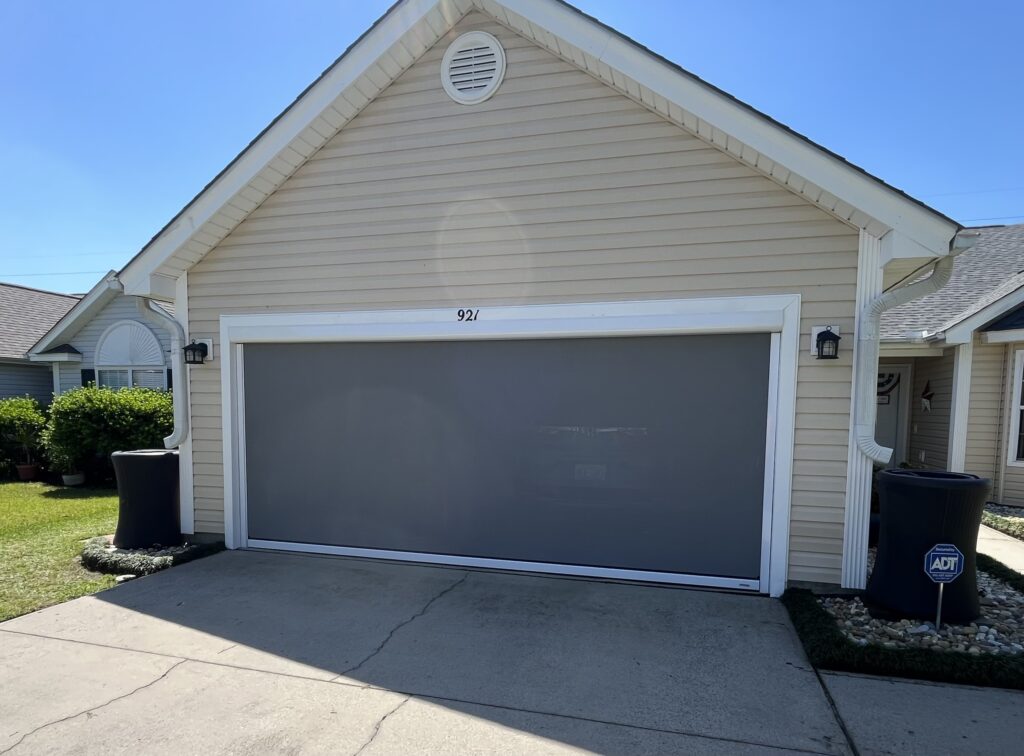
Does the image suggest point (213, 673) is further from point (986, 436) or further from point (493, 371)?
point (986, 436)

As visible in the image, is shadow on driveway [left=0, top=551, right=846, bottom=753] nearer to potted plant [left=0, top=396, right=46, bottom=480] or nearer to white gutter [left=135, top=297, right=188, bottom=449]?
white gutter [left=135, top=297, right=188, bottom=449]

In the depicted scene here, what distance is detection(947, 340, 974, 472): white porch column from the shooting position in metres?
8.09

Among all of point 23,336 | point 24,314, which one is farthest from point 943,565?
point 24,314

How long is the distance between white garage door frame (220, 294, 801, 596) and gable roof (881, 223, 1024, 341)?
15.8 ft

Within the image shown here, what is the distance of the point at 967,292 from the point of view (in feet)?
31.2

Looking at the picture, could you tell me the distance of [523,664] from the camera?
11.2 ft

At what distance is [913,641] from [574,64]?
17.1 feet

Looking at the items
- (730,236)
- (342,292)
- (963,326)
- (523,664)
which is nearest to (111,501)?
(342,292)

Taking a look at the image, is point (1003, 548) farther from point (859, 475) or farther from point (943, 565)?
point (943, 565)

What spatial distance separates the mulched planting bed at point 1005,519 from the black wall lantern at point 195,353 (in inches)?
368

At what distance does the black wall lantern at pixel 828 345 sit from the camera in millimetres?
4234

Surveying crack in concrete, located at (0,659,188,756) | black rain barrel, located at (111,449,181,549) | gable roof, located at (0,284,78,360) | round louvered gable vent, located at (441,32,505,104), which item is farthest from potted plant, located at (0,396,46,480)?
round louvered gable vent, located at (441,32,505,104)

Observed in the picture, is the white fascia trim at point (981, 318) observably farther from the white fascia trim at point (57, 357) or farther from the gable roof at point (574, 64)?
the white fascia trim at point (57, 357)

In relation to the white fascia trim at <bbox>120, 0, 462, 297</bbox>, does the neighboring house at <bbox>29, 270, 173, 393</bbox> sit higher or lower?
lower
